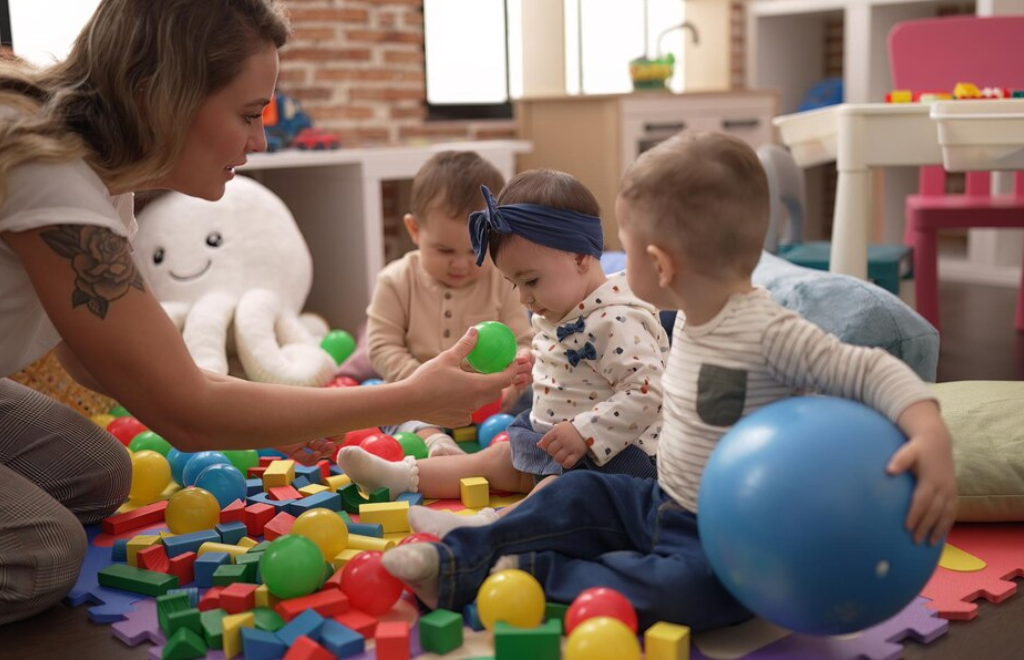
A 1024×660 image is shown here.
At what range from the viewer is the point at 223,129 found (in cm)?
172

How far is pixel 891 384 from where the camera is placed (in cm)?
142

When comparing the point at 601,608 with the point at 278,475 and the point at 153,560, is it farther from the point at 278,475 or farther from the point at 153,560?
the point at 278,475

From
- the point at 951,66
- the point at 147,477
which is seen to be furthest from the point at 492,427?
the point at 951,66

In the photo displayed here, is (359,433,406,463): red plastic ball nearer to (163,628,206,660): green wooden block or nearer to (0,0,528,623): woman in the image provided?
(0,0,528,623): woman

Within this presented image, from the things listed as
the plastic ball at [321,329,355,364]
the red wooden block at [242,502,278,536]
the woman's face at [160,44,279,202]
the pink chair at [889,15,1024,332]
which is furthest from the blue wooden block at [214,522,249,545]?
the pink chair at [889,15,1024,332]

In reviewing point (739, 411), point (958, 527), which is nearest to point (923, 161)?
point (958, 527)

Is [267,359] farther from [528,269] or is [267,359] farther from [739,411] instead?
[739,411]

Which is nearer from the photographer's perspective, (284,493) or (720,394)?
(720,394)

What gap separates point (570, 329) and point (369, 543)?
0.54 metres

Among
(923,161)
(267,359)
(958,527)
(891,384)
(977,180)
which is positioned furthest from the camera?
(977,180)

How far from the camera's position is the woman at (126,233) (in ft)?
5.10

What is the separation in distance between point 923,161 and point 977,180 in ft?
4.78

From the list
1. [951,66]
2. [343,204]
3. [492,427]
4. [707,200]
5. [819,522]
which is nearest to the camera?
[819,522]

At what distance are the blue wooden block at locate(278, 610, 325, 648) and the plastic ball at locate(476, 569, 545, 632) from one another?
23cm
